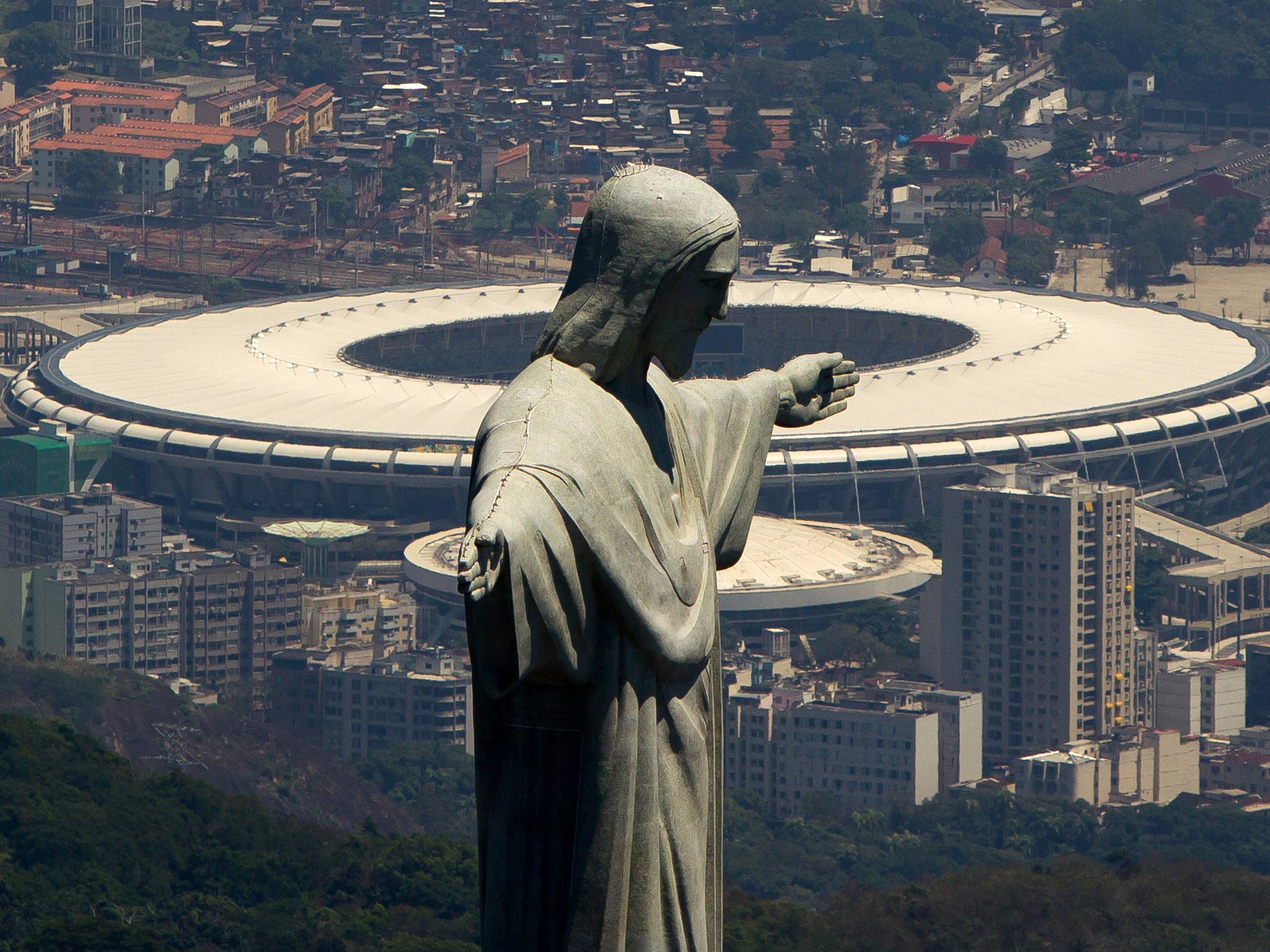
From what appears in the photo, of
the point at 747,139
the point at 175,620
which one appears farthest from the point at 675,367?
the point at 747,139

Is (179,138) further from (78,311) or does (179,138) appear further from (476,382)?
(476,382)

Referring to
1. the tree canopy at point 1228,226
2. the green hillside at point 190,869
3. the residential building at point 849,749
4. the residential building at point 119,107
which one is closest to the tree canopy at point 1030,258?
the tree canopy at point 1228,226

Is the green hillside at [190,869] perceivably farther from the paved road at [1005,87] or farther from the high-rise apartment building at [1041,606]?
the paved road at [1005,87]

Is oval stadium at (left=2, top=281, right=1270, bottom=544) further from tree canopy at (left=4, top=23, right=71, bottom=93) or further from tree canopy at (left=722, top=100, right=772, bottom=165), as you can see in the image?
tree canopy at (left=4, top=23, right=71, bottom=93)

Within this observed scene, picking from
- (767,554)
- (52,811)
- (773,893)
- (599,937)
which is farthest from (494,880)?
(767,554)

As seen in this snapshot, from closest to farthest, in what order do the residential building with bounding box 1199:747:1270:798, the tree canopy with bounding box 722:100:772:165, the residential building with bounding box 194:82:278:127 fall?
the residential building with bounding box 1199:747:1270:798 < the tree canopy with bounding box 722:100:772:165 < the residential building with bounding box 194:82:278:127

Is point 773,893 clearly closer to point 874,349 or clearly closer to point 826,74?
point 874,349

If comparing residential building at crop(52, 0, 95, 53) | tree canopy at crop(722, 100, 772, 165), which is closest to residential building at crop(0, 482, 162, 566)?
tree canopy at crop(722, 100, 772, 165)
